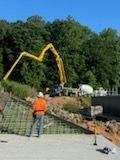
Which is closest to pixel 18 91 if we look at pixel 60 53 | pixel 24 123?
pixel 24 123

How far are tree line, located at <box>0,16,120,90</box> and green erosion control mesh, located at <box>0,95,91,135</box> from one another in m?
62.8

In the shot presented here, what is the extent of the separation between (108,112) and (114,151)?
113 ft

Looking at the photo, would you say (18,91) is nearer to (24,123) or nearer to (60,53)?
(24,123)

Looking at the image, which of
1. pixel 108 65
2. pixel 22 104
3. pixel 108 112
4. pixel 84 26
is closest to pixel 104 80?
pixel 108 65

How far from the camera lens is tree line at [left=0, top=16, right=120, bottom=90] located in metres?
95.0

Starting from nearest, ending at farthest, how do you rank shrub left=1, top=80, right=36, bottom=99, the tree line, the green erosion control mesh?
the green erosion control mesh → shrub left=1, top=80, right=36, bottom=99 → the tree line

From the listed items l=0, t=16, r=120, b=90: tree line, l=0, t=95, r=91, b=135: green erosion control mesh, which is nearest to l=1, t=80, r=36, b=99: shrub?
l=0, t=95, r=91, b=135: green erosion control mesh

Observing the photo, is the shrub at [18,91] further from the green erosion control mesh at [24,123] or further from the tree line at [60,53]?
the tree line at [60,53]

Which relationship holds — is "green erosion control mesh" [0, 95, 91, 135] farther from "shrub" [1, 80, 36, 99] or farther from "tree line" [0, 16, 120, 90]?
"tree line" [0, 16, 120, 90]

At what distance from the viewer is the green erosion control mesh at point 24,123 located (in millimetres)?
23128

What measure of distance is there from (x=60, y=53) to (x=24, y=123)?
75.2 m

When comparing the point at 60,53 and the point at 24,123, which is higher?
the point at 60,53

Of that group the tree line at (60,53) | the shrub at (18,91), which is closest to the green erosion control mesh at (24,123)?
the shrub at (18,91)

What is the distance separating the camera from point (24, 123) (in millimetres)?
25062
